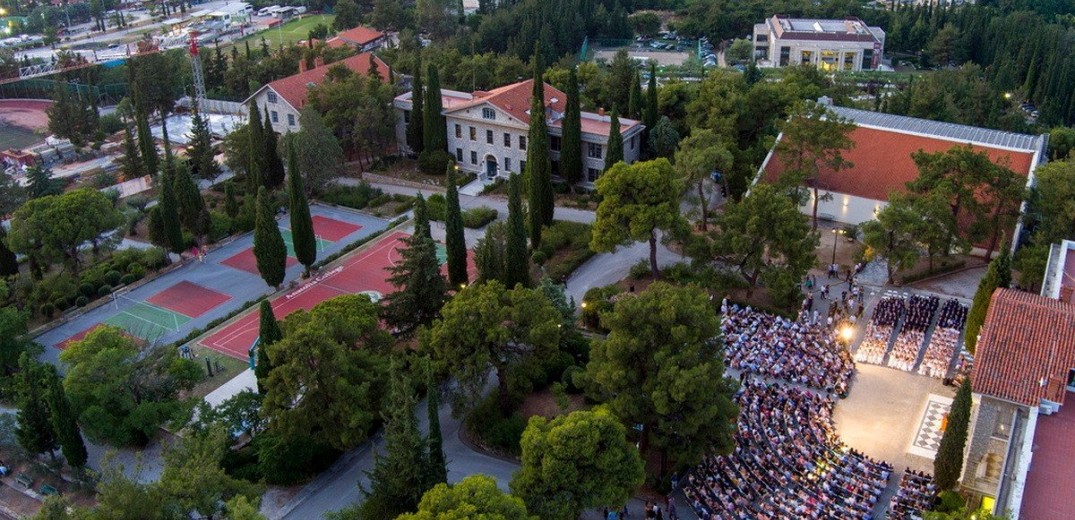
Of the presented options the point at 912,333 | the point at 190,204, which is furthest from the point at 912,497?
the point at 190,204

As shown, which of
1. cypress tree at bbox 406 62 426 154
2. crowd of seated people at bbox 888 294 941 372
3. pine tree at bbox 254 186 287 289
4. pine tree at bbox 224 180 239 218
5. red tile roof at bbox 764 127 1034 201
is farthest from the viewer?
cypress tree at bbox 406 62 426 154

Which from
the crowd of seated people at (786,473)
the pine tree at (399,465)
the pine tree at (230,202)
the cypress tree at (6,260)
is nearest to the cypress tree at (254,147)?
the pine tree at (230,202)

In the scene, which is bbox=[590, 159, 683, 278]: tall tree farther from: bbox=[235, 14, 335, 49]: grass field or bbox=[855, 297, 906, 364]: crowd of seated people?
bbox=[235, 14, 335, 49]: grass field

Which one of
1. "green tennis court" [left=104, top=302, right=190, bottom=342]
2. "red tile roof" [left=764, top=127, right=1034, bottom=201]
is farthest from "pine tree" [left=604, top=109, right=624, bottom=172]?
"green tennis court" [left=104, top=302, right=190, bottom=342]

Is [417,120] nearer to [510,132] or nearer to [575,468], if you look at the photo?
[510,132]

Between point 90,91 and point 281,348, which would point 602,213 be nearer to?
point 281,348
